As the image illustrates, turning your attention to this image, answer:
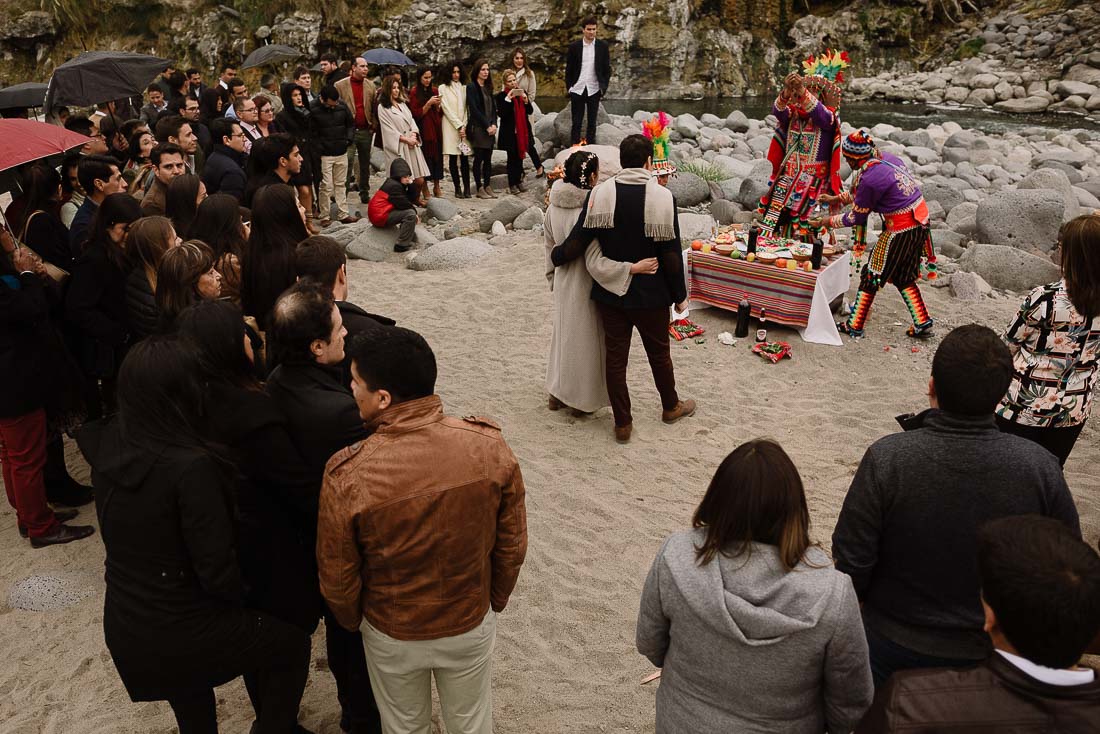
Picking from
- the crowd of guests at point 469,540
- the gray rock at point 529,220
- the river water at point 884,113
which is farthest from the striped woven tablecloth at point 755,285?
the river water at point 884,113

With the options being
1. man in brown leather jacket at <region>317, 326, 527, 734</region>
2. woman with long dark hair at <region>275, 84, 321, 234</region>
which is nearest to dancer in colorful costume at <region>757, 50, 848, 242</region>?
woman with long dark hair at <region>275, 84, 321, 234</region>

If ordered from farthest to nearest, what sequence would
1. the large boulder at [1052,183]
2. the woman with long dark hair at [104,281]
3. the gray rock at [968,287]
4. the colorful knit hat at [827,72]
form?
the large boulder at [1052,183] → the gray rock at [968,287] → the colorful knit hat at [827,72] → the woman with long dark hair at [104,281]

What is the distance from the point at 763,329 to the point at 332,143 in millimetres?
5600

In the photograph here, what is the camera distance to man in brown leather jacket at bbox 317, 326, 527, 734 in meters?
2.20

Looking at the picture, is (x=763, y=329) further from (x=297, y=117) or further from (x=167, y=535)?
(x=297, y=117)

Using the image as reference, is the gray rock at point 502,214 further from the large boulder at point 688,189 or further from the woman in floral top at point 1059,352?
the woman in floral top at point 1059,352

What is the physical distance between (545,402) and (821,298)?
8.14 ft

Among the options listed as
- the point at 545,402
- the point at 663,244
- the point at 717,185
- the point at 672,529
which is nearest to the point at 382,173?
the point at 717,185

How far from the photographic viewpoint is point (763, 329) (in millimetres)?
6879

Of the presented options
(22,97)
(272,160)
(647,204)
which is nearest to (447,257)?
(272,160)

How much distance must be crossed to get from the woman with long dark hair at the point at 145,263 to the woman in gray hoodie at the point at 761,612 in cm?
315

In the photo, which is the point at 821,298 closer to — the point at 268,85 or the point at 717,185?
the point at 717,185

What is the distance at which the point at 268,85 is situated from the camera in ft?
35.8

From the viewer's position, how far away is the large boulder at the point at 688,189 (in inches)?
408
